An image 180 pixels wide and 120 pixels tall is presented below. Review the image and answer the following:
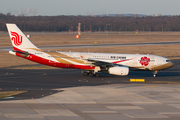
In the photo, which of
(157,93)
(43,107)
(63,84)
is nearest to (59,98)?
(43,107)

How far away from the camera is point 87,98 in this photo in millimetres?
26781

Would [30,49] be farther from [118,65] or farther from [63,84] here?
[118,65]

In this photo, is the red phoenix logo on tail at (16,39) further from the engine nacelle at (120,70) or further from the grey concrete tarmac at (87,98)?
the engine nacelle at (120,70)

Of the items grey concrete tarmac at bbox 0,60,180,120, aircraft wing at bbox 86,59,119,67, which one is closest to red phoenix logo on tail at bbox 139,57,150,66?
grey concrete tarmac at bbox 0,60,180,120

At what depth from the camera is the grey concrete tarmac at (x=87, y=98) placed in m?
21.2

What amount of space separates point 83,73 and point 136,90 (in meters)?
12.7

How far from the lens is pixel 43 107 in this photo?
75.8 ft

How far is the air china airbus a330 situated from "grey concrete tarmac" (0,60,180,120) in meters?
1.72

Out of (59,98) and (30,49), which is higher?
(30,49)

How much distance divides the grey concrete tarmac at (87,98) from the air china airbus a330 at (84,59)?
67.7 inches

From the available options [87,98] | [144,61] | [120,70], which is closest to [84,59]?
[120,70]

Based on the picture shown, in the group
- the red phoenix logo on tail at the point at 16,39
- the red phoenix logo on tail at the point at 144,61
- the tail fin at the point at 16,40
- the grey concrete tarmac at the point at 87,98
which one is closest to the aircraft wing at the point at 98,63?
the grey concrete tarmac at the point at 87,98

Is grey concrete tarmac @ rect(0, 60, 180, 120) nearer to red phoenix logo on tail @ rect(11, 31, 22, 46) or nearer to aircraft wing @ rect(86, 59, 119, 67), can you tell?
aircraft wing @ rect(86, 59, 119, 67)

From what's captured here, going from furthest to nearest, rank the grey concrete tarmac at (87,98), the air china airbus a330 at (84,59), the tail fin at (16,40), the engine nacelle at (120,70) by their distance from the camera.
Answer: the tail fin at (16,40) < the air china airbus a330 at (84,59) < the engine nacelle at (120,70) < the grey concrete tarmac at (87,98)
